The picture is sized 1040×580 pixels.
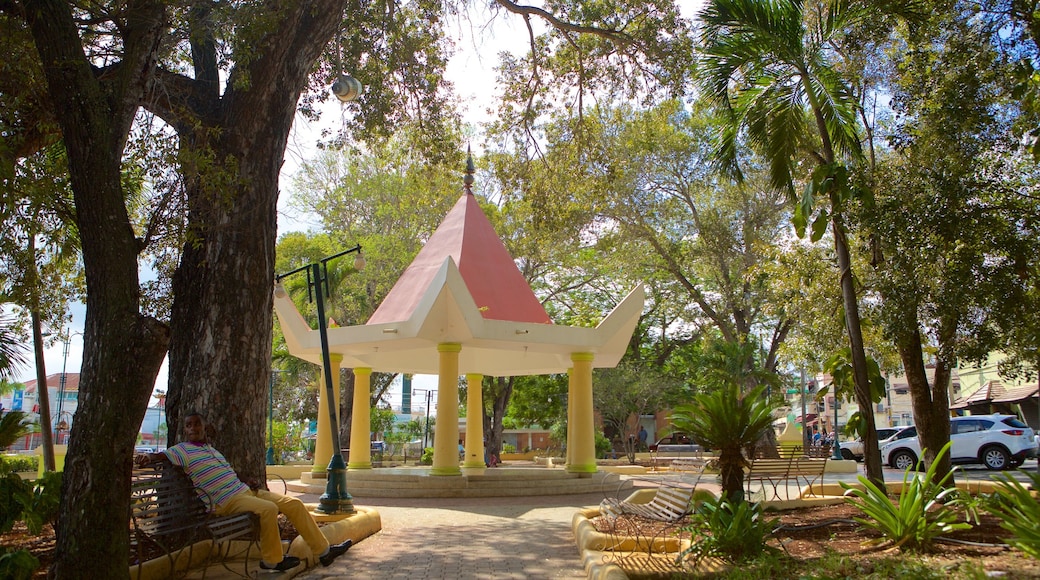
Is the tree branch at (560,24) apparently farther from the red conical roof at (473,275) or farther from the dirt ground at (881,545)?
the dirt ground at (881,545)

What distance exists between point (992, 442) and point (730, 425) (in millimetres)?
16410

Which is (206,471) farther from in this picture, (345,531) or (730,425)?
(730,425)

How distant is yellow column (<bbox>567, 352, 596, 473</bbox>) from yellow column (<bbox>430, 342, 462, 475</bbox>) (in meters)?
2.90

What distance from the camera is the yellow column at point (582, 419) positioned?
17.0 metres

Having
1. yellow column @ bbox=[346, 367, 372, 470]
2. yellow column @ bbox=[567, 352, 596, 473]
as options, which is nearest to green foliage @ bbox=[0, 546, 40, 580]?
yellow column @ bbox=[346, 367, 372, 470]

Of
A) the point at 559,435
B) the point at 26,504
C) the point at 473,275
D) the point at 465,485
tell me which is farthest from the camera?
the point at 559,435

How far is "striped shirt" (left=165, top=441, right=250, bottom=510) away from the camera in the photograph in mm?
6078

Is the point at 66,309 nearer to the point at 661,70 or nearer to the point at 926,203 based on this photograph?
the point at 661,70

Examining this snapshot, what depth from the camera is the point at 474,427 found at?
65.5 ft

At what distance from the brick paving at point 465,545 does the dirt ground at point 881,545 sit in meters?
0.87

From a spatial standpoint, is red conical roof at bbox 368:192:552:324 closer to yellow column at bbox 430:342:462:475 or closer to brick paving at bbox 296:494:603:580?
yellow column at bbox 430:342:462:475

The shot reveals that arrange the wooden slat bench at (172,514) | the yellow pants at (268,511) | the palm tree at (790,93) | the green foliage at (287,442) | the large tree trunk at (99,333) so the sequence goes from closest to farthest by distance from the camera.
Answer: the large tree trunk at (99,333) < the wooden slat bench at (172,514) < the yellow pants at (268,511) < the palm tree at (790,93) < the green foliage at (287,442)

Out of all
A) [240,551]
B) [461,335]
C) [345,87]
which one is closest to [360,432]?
[461,335]

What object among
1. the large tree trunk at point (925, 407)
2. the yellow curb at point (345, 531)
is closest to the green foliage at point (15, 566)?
the yellow curb at point (345, 531)
